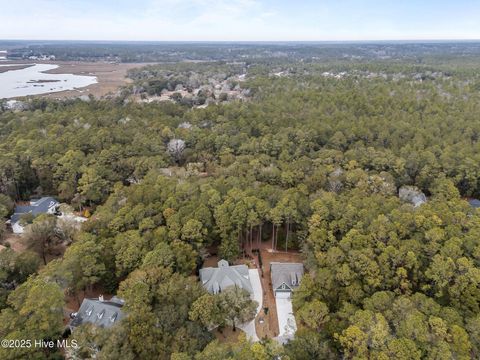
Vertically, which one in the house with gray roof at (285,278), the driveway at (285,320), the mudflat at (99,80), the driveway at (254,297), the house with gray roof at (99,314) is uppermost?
the mudflat at (99,80)

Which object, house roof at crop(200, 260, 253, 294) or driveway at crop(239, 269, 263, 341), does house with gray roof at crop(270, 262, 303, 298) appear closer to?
driveway at crop(239, 269, 263, 341)

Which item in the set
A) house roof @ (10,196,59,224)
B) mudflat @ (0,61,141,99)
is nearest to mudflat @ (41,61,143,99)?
mudflat @ (0,61,141,99)

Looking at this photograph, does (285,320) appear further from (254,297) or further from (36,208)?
(36,208)

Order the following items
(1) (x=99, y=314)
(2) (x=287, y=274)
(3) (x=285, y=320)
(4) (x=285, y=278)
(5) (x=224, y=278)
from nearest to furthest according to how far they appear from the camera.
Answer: (1) (x=99, y=314)
(3) (x=285, y=320)
(5) (x=224, y=278)
(4) (x=285, y=278)
(2) (x=287, y=274)

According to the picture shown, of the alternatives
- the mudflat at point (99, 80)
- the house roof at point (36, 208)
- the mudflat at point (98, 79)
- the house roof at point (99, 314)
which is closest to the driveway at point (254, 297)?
the house roof at point (99, 314)

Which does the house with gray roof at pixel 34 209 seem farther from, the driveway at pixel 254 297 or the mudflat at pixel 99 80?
the mudflat at pixel 99 80

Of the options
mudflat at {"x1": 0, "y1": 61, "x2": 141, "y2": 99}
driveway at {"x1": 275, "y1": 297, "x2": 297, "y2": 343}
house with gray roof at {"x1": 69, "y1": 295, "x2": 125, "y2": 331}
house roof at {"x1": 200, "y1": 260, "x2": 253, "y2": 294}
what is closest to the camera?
house with gray roof at {"x1": 69, "y1": 295, "x2": 125, "y2": 331}

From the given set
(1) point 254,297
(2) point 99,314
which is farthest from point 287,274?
(2) point 99,314
